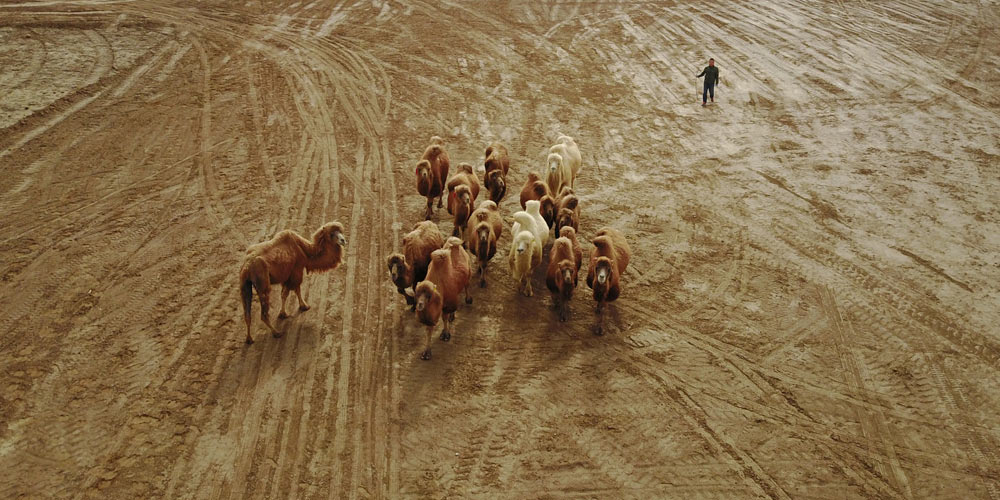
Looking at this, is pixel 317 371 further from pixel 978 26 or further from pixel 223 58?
pixel 978 26

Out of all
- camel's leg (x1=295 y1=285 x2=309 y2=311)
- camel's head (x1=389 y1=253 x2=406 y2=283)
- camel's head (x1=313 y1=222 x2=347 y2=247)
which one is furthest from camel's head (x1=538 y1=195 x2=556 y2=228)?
camel's leg (x1=295 y1=285 x2=309 y2=311)

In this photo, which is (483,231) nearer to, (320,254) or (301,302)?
(320,254)

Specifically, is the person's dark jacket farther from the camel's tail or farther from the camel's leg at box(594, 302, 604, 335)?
the camel's tail

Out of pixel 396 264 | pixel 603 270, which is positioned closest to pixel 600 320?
pixel 603 270

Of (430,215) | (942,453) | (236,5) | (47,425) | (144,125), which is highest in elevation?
(236,5)

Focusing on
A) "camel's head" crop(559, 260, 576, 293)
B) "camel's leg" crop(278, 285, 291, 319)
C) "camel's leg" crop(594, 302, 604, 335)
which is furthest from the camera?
"camel's leg" crop(278, 285, 291, 319)

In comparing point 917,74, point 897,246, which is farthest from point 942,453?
point 917,74
